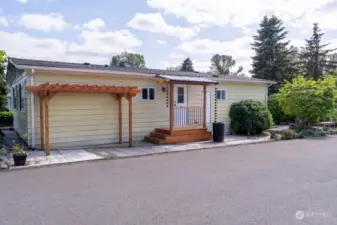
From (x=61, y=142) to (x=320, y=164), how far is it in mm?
8083

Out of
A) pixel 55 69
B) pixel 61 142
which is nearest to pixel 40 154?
pixel 61 142

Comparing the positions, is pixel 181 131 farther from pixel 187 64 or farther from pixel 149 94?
pixel 187 64

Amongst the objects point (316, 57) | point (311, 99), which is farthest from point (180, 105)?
point (316, 57)

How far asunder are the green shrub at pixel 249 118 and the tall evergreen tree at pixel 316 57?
21074 millimetres

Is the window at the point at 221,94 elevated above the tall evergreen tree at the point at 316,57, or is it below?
below

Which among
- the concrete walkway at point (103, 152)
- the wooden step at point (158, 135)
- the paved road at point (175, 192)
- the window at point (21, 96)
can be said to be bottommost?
the paved road at point (175, 192)

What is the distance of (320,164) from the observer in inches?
261

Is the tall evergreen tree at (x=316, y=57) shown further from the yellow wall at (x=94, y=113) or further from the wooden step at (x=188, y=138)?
the wooden step at (x=188, y=138)

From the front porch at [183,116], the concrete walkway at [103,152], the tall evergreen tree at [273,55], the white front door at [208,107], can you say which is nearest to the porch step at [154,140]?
the front porch at [183,116]

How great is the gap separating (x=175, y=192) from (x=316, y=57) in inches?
1239

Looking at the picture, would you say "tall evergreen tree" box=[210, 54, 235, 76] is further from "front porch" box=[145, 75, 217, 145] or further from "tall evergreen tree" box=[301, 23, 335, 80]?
"front porch" box=[145, 75, 217, 145]

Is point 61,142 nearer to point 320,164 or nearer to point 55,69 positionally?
point 55,69

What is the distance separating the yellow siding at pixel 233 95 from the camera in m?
13.0

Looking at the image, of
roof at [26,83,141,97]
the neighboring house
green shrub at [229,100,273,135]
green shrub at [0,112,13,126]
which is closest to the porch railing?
the neighboring house
